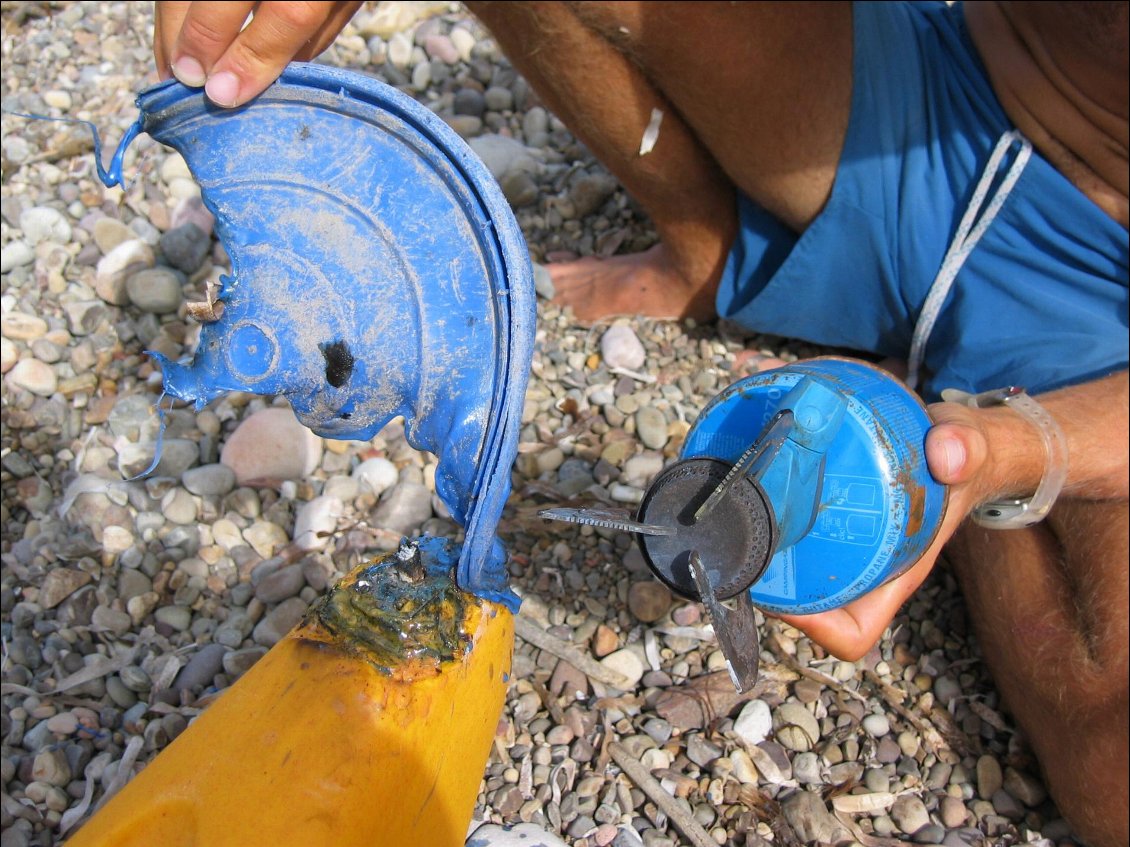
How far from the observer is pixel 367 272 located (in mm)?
1072

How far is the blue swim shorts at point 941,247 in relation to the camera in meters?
1.51

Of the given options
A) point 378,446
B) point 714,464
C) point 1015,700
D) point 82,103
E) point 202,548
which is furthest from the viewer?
point 82,103

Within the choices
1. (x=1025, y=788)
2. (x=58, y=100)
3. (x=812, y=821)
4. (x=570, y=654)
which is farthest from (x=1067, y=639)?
(x=58, y=100)

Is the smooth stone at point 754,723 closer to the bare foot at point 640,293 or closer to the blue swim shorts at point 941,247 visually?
the blue swim shorts at point 941,247

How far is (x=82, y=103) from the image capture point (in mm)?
2230

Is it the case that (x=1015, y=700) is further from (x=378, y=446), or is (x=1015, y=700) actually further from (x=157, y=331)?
(x=157, y=331)

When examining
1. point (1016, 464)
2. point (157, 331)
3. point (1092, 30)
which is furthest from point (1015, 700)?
point (157, 331)

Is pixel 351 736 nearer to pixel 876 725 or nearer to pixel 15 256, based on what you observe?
pixel 876 725

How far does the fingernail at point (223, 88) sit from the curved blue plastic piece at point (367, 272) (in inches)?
1.2

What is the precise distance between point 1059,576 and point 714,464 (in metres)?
0.90

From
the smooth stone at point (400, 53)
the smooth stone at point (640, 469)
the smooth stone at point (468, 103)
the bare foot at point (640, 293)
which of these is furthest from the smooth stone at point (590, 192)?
the smooth stone at point (640, 469)

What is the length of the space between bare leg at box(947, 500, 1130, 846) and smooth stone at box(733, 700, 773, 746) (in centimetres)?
38

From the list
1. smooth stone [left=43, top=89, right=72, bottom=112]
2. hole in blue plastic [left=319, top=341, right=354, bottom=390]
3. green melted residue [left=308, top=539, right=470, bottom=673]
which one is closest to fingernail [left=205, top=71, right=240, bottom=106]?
hole in blue plastic [left=319, top=341, right=354, bottom=390]

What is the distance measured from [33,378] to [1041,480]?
1676 millimetres
